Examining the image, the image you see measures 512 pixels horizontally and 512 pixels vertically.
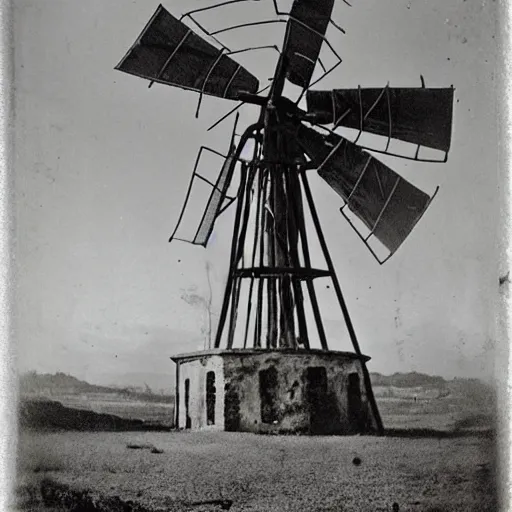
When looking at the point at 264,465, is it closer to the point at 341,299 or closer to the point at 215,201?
the point at 341,299

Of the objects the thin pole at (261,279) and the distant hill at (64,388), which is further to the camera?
the thin pole at (261,279)

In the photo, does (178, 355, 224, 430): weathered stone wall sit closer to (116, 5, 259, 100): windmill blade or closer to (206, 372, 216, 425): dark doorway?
(206, 372, 216, 425): dark doorway

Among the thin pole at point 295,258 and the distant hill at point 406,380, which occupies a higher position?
the thin pole at point 295,258

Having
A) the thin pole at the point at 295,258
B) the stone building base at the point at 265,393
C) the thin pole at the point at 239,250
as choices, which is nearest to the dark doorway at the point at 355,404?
the stone building base at the point at 265,393

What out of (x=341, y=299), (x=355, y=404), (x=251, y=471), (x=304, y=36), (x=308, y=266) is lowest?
(x=251, y=471)

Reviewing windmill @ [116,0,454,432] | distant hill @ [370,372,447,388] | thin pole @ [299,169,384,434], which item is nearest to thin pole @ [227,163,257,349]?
windmill @ [116,0,454,432]

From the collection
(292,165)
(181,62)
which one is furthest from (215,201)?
(181,62)

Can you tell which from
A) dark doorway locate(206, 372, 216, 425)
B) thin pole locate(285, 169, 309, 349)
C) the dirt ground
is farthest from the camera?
thin pole locate(285, 169, 309, 349)

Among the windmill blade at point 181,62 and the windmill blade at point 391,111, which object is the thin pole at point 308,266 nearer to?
the windmill blade at point 391,111
